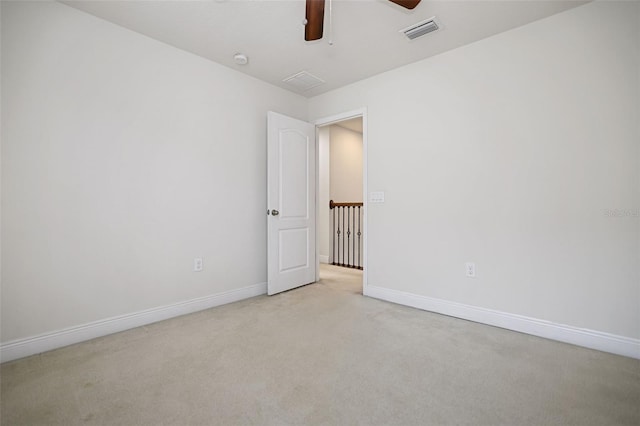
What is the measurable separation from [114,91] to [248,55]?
3.99 feet

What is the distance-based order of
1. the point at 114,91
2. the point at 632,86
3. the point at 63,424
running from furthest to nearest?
the point at 114,91 → the point at 632,86 → the point at 63,424

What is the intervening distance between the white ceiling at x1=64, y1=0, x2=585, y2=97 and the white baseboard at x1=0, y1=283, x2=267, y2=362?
2.39 m

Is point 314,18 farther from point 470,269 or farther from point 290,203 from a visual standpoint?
point 470,269

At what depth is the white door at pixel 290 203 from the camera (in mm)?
3416

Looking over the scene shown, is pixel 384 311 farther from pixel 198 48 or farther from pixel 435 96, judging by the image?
pixel 198 48

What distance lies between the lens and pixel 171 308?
2.72 m

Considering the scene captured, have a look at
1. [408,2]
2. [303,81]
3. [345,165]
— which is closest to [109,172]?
[303,81]

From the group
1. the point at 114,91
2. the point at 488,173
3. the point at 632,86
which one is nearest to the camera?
the point at 632,86

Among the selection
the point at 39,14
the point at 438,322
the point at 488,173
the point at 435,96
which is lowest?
the point at 438,322

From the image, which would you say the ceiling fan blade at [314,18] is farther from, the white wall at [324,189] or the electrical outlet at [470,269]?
the white wall at [324,189]

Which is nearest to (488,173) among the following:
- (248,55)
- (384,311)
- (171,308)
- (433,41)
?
(433,41)

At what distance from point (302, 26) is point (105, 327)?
2.88m

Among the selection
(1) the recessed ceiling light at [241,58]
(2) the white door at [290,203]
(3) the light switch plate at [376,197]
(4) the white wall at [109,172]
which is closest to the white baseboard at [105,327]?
(4) the white wall at [109,172]

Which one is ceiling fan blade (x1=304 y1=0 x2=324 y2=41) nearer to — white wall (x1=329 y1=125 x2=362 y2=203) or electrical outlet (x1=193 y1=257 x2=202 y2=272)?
electrical outlet (x1=193 y1=257 x2=202 y2=272)
